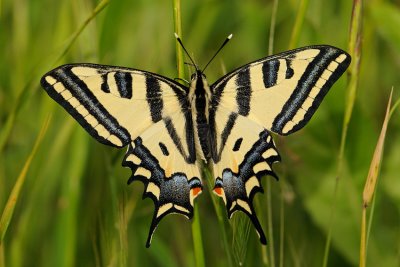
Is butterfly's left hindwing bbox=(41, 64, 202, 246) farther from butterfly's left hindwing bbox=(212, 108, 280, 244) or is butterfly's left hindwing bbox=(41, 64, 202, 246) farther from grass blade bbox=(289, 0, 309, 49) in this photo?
→ grass blade bbox=(289, 0, 309, 49)

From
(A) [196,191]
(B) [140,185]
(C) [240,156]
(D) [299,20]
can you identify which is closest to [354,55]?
(D) [299,20]

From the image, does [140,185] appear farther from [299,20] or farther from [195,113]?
[299,20]

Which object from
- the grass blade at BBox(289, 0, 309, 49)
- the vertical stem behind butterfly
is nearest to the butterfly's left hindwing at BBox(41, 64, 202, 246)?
the vertical stem behind butterfly

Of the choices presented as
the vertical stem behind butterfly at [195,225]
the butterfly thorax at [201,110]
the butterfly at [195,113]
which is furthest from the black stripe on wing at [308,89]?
the vertical stem behind butterfly at [195,225]

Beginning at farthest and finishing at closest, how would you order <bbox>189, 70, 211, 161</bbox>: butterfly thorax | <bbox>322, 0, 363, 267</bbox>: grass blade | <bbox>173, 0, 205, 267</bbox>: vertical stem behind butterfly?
<bbox>189, 70, 211, 161</bbox>: butterfly thorax, <bbox>322, 0, 363, 267</bbox>: grass blade, <bbox>173, 0, 205, 267</bbox>: vertical stem behind butterfly

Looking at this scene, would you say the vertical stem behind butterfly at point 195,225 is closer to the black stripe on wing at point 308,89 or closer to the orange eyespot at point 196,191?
the orange eyespot at point 196,191
